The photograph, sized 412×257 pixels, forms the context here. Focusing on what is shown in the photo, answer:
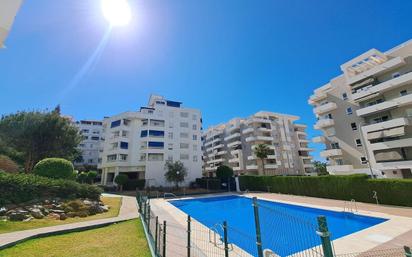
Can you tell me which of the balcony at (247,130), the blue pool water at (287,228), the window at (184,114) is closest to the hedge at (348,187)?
the blue pool water at (287,228)

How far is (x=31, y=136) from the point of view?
106 ft

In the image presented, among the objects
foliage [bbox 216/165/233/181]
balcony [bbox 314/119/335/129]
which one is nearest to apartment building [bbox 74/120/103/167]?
foliage [bbox 216/165/233/181]

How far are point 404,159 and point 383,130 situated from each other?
434cm

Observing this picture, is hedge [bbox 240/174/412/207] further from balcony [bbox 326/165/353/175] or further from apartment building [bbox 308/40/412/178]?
balcony [bbox 326/165/353/175]

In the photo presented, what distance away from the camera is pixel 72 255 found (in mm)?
7363

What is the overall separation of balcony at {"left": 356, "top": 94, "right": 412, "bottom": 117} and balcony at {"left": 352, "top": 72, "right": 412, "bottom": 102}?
2.01 meters

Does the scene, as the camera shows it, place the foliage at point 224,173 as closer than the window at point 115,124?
Yes

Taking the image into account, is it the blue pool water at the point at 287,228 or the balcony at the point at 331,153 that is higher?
the balcony at the point at 331,153

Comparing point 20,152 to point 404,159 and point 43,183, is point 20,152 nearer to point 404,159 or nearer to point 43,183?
point 43,183

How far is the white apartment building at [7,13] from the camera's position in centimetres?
306

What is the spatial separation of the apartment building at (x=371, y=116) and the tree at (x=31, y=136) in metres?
47.4

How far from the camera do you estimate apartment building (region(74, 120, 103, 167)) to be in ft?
241

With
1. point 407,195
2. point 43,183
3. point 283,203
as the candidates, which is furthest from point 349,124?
point 43,183

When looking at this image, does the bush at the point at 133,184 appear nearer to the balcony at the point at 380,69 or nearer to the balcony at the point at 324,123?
the balcony at the point at 324,123
